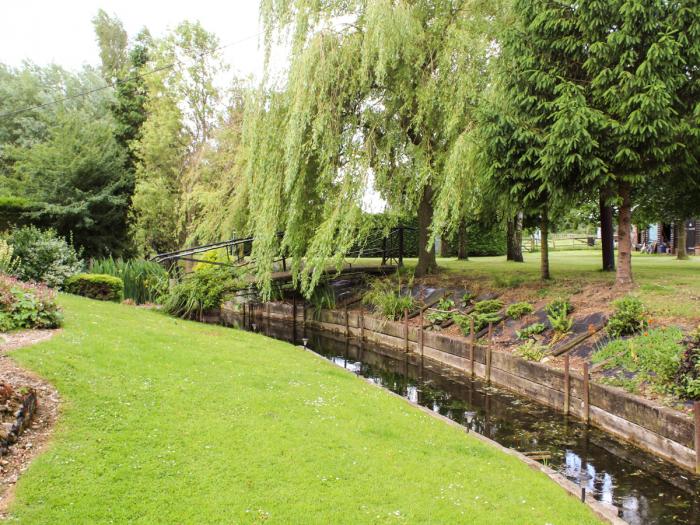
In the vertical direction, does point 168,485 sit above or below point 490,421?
above

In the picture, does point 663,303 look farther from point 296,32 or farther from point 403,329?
point 296,32

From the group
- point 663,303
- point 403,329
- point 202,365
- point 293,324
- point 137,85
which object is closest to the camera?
point 202,365

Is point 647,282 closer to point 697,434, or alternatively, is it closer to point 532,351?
point 532,351

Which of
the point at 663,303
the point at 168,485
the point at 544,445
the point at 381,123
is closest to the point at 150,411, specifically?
the point at 168,485

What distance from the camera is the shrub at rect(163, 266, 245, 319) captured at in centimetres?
1490

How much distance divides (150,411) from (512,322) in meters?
8.05

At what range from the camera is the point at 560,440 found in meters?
7.28

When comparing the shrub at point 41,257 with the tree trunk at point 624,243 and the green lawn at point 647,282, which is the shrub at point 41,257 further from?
the tree trunk at point 624,243

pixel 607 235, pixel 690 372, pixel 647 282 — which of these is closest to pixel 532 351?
pixel 690 372

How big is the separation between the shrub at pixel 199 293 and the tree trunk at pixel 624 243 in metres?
9.98

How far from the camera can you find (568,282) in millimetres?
12648

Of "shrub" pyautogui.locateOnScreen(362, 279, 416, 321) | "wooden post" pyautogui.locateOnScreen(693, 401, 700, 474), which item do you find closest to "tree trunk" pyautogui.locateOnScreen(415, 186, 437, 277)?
"shrub" pyautogui.locateOnScreen(362, 279, 416, 321)

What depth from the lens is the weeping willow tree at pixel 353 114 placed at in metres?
12.6

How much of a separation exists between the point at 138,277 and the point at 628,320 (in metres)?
13.9
